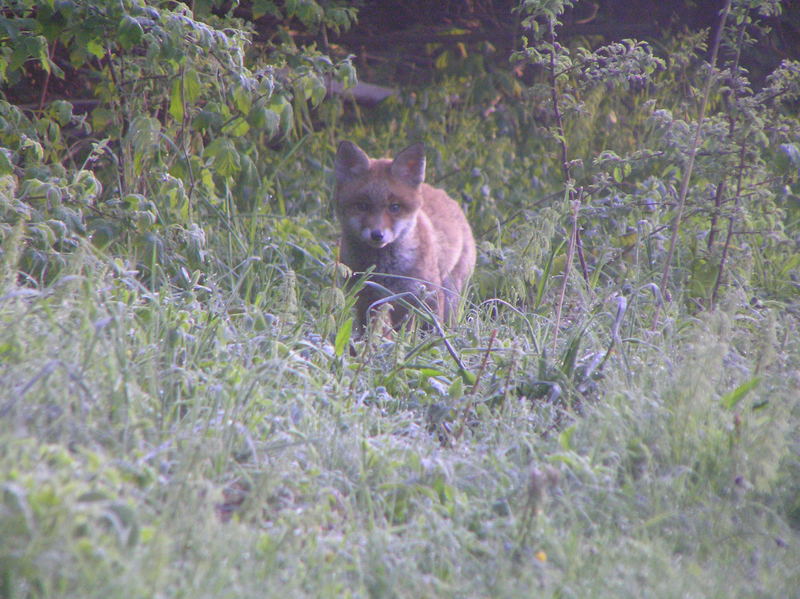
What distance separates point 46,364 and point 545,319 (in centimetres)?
282

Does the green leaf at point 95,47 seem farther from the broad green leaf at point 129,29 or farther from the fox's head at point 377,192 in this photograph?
the fox's head at point 377,192

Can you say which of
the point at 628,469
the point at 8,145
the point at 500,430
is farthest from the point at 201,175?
the point at 628,469

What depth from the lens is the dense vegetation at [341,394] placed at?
7.19 ft

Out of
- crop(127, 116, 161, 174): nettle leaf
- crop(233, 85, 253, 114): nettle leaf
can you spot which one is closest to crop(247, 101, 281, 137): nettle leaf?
crop(233, 85, 253, 114): nettle leaf

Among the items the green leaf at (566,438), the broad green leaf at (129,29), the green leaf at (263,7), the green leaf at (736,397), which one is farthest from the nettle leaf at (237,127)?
the green leaf at (736,397)

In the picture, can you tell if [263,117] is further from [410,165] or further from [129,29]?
[410,165]

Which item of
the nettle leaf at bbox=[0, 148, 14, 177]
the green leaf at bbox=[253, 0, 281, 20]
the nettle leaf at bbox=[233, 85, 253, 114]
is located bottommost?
the nettle leaf at bbox=[0, 148, 14, 177]

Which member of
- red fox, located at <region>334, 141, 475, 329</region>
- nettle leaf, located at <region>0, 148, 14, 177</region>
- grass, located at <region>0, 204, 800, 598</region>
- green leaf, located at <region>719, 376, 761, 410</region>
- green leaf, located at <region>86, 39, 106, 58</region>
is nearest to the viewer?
grass, located at <region>0, 204, 800, 598</region>

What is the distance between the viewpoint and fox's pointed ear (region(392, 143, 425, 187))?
5.73m

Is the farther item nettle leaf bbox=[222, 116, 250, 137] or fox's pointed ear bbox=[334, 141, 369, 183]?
fox's pointed ear bbox=[334, 141, 369, 183]

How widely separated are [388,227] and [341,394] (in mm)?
2388

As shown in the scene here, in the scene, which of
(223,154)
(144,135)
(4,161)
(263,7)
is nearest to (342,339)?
(223,154)

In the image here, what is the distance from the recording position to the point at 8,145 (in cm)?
495

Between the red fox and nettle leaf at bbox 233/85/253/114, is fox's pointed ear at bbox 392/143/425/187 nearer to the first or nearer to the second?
the red fox
